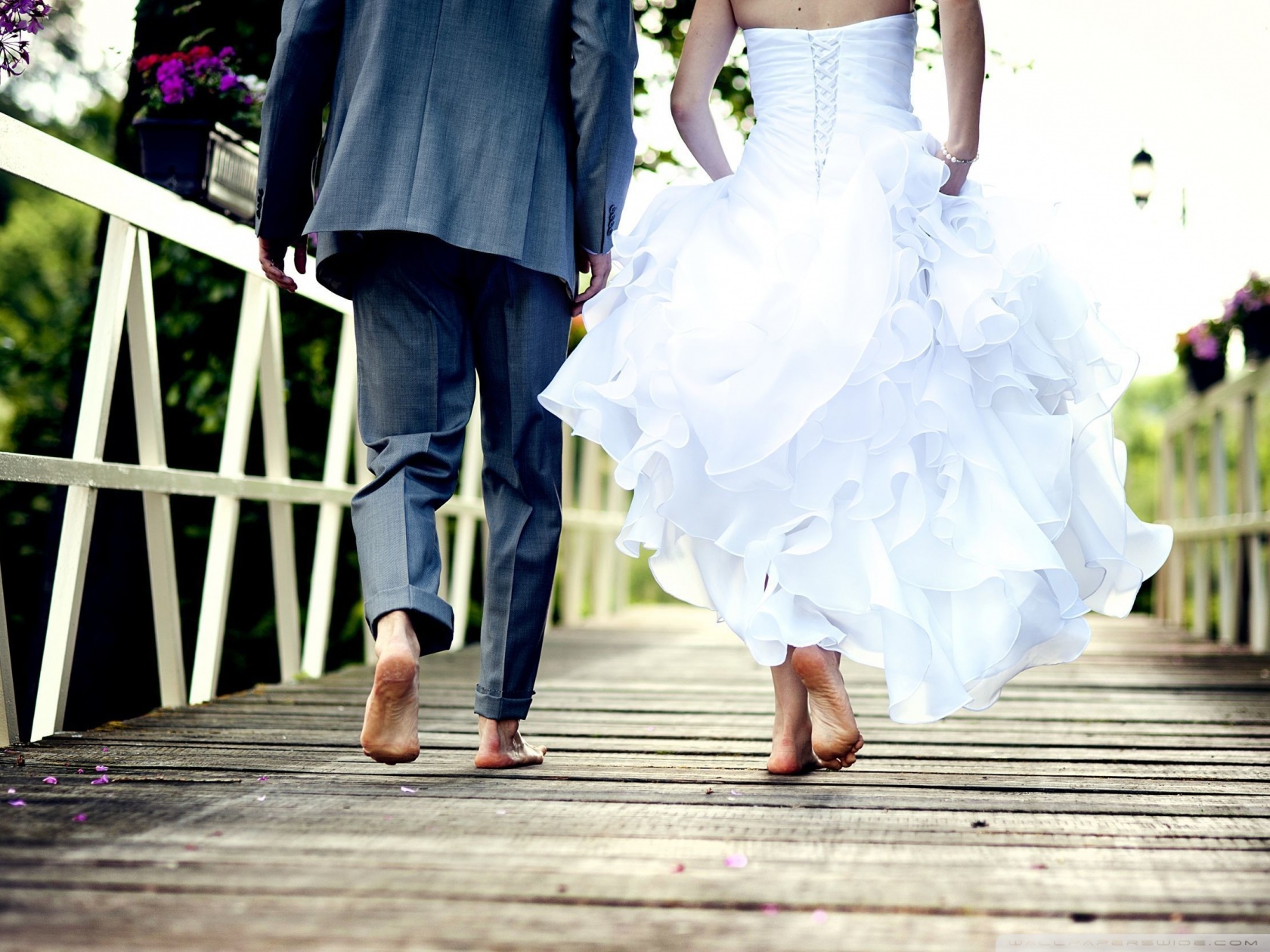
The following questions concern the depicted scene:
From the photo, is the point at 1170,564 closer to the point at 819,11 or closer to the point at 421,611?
the point at 819,11

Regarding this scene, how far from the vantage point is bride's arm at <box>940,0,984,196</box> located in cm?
223

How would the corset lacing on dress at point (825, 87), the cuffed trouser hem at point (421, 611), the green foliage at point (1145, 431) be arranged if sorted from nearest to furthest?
1. the cuffed trouser hem at point (421, 611)
2. the corset lacing on dress at point (825, 87)
3. the green foliage at point (1145, 431)

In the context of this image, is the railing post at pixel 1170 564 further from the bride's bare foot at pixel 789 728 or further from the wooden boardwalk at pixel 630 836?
the bride's bare foot at pixel 789 728

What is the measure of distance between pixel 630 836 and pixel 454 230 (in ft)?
3.30

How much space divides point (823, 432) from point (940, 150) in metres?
0.60

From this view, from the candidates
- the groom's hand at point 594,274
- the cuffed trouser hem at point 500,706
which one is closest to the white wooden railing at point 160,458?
the cuffed trouser hem at point 500,706

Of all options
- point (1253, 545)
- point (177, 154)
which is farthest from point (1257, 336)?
point (177, 154)

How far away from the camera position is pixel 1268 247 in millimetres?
5723

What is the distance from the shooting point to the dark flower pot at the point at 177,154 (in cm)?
321

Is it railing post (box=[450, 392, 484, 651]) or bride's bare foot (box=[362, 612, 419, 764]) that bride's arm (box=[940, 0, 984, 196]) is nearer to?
bride's bare foot (box=[362, 612, 419, 764])

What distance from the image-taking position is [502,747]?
219 centimetres

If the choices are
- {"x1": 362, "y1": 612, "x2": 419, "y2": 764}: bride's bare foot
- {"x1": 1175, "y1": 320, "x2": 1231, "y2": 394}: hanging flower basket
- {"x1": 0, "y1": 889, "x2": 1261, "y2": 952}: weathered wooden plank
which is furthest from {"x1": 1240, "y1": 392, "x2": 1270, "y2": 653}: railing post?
{"x1": 0, "y1": 889, "x2": 1261, "y2": 952}: weathered wooden plank

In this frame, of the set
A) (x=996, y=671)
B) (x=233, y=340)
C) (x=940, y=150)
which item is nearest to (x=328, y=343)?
(x=233, y=340)

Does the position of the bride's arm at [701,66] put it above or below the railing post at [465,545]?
above
